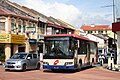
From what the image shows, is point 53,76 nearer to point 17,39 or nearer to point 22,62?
point 22,62

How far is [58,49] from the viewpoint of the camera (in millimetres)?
21562

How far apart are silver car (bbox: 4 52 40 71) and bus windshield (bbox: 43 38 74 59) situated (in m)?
2.24

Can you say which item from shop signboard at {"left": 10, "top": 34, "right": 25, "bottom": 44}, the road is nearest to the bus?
the road

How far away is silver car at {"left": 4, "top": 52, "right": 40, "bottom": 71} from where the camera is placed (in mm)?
22594

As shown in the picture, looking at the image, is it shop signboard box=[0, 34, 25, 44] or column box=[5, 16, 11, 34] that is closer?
shop signboard box=[0, 34, 25, 44]

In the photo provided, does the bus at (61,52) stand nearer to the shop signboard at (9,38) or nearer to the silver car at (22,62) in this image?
the silver car at (22,62)

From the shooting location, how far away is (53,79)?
17.0m

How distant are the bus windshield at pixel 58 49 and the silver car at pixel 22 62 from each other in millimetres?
2237

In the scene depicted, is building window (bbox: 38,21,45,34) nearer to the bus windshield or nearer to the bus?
the bus

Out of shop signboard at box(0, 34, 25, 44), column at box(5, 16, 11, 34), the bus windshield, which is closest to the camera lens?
the bus windshield

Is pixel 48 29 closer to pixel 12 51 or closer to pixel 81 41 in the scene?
pixel 12 51

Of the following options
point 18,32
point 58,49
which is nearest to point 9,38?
point 18,32

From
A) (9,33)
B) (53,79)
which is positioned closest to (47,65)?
(53,79)

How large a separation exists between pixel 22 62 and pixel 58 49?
3.30m
